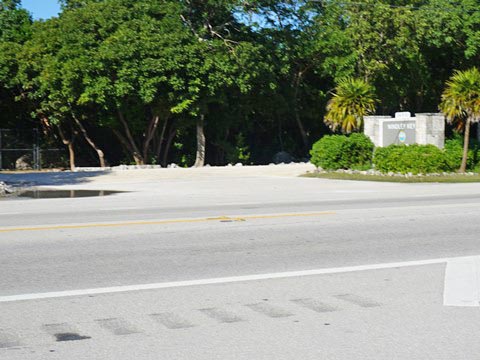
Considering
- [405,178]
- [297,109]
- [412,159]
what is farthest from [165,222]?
[297,109]

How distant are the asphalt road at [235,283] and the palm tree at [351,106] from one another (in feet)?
60.2

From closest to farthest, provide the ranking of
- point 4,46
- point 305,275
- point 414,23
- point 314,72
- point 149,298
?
point 149,298, point 305,275, point 4,46, point 414,23, point 314,72

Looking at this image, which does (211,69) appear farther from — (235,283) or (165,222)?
(235,283)

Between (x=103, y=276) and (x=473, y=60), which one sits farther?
(x=473, y=60)

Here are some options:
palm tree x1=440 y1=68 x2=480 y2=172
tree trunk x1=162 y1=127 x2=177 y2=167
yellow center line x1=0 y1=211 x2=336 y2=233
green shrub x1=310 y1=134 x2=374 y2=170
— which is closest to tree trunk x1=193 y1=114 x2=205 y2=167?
tree trunk x1=162 y1=127 x2=177 y2=167

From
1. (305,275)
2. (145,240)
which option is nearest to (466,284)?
(305,275)

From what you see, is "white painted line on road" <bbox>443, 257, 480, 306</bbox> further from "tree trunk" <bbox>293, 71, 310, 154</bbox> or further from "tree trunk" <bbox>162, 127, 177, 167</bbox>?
"tree trunk" <bbox>293, 71, 310, 154</bbox>

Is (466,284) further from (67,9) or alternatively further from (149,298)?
(67,9)

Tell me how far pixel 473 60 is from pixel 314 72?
9105mm

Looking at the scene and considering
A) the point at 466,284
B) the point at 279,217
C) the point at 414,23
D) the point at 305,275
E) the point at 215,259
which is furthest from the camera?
the point at 414,23

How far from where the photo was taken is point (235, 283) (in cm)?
851

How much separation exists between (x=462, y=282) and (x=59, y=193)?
15924mm

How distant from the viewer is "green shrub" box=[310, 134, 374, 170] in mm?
31500

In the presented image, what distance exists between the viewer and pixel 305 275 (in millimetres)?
8961
